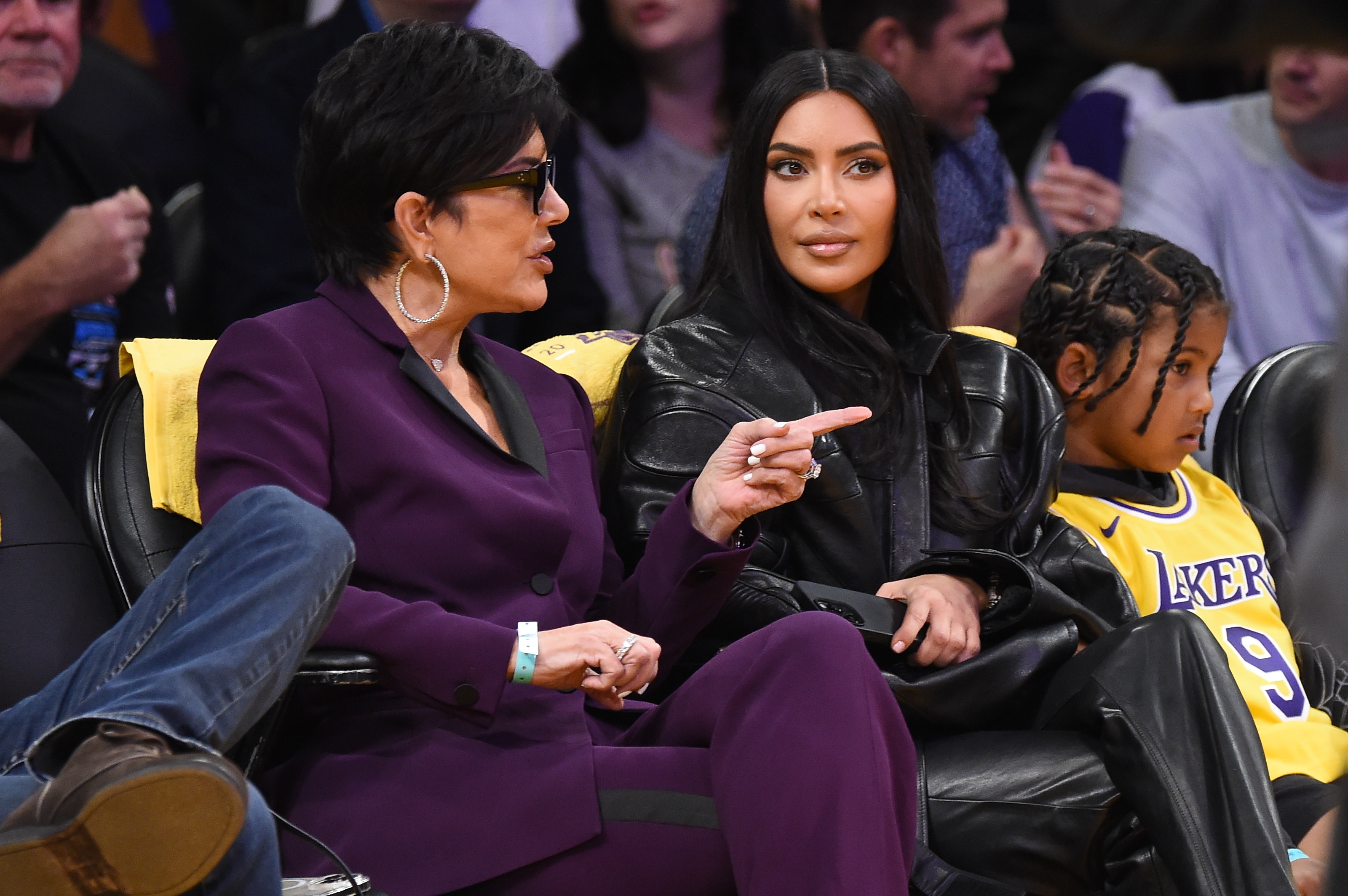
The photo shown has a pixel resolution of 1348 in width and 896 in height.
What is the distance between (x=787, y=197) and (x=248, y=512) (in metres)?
1.08

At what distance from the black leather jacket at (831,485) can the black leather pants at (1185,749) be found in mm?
122

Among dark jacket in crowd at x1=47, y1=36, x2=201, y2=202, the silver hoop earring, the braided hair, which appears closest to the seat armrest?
the silver hoop earring

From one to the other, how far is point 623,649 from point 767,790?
235 millimetres

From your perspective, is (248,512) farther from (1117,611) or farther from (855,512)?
(1117,611)

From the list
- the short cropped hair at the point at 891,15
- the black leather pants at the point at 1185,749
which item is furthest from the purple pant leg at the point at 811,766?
the short cropped hair at the point at 891,15

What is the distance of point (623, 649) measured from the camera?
1.96m

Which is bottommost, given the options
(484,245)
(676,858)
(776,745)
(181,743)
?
(676,858)

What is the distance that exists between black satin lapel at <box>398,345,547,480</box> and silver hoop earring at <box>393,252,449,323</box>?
0.06 meters

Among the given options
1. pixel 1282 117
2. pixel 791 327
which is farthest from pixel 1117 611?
pixel 1282 117

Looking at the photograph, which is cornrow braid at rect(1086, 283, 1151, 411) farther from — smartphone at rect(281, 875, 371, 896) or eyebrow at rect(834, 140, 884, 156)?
smartphone at rect(281, 875, 371, 896)

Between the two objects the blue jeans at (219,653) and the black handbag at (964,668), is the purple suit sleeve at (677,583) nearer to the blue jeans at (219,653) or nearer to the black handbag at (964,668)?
the black handbag at (964,668)

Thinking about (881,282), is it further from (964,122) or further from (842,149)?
(964,122)

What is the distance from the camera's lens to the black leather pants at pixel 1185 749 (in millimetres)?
2084

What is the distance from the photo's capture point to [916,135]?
2.62 meters
